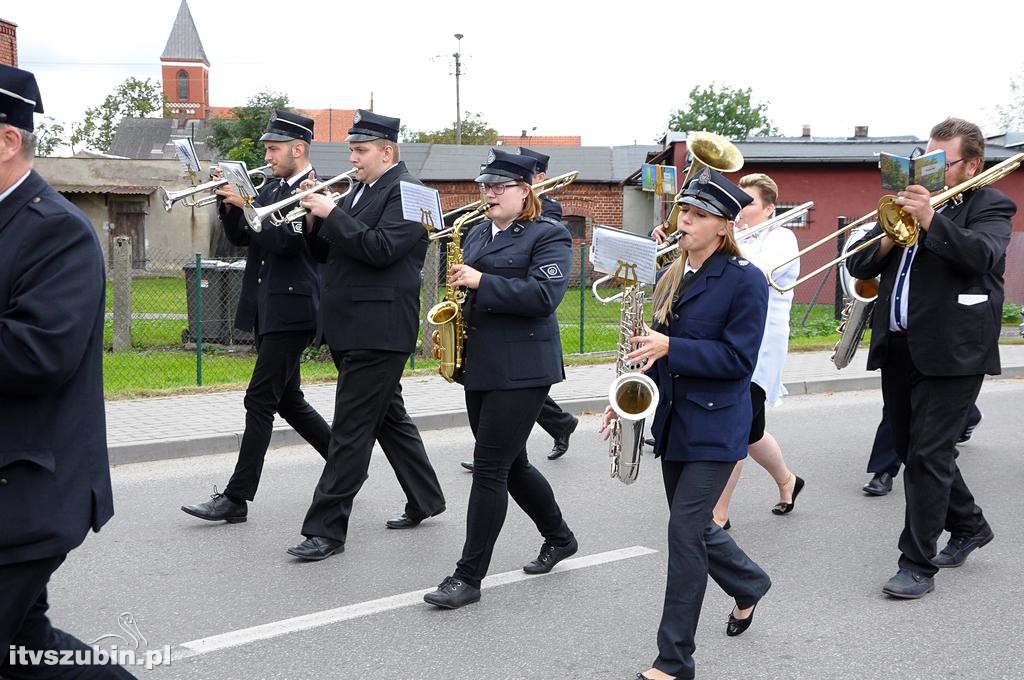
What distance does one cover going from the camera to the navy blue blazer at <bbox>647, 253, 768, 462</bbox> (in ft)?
13.0

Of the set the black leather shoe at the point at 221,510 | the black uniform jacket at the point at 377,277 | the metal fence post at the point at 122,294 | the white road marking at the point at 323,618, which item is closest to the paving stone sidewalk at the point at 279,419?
the black leather shoe at the point at 221,510

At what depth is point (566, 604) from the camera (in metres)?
4.89

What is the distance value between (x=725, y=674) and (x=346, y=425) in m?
2.20

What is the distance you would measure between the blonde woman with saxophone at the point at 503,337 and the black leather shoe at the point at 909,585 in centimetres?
176

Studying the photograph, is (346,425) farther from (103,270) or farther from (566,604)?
(103,270)

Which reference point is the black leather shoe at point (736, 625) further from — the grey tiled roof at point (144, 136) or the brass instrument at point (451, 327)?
the grey tiled roof at point (144, 136)

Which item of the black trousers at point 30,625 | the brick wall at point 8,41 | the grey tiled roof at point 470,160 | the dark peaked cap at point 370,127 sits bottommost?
the black trousers at point 30,625

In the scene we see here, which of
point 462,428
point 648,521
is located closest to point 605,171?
point 462,428

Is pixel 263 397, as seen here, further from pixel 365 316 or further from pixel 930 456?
pixel 930 456

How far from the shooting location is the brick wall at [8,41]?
33.7m

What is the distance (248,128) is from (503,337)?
3826cm

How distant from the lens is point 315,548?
5426mm

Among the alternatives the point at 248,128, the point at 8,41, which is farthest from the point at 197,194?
the point at 248,128

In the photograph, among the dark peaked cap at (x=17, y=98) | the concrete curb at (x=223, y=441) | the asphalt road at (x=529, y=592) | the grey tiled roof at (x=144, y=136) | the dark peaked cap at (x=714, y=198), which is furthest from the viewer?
the grey tiled roof at (x=144, y=136)
